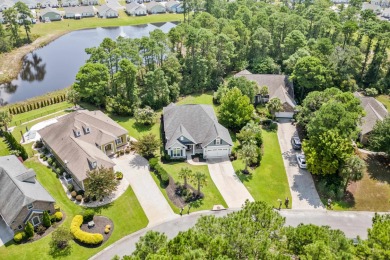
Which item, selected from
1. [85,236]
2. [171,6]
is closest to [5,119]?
[85,236]

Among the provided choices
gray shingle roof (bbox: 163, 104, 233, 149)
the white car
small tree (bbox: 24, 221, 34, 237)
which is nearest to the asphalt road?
small tree (bbox: 24, 221, 34, 237)

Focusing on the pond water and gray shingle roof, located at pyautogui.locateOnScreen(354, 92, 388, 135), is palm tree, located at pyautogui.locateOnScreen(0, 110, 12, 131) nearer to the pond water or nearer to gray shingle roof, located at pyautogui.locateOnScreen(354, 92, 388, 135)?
the pond water

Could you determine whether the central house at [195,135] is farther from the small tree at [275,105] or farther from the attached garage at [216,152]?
the small tree at [275,105]

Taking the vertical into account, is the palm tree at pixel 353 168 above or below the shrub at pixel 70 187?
above

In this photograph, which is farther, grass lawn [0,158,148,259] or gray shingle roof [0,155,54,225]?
gray shingle roof [0,155,54,225]

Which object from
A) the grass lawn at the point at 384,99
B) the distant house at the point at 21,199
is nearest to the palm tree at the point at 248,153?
the distant house at the point at 21,199
